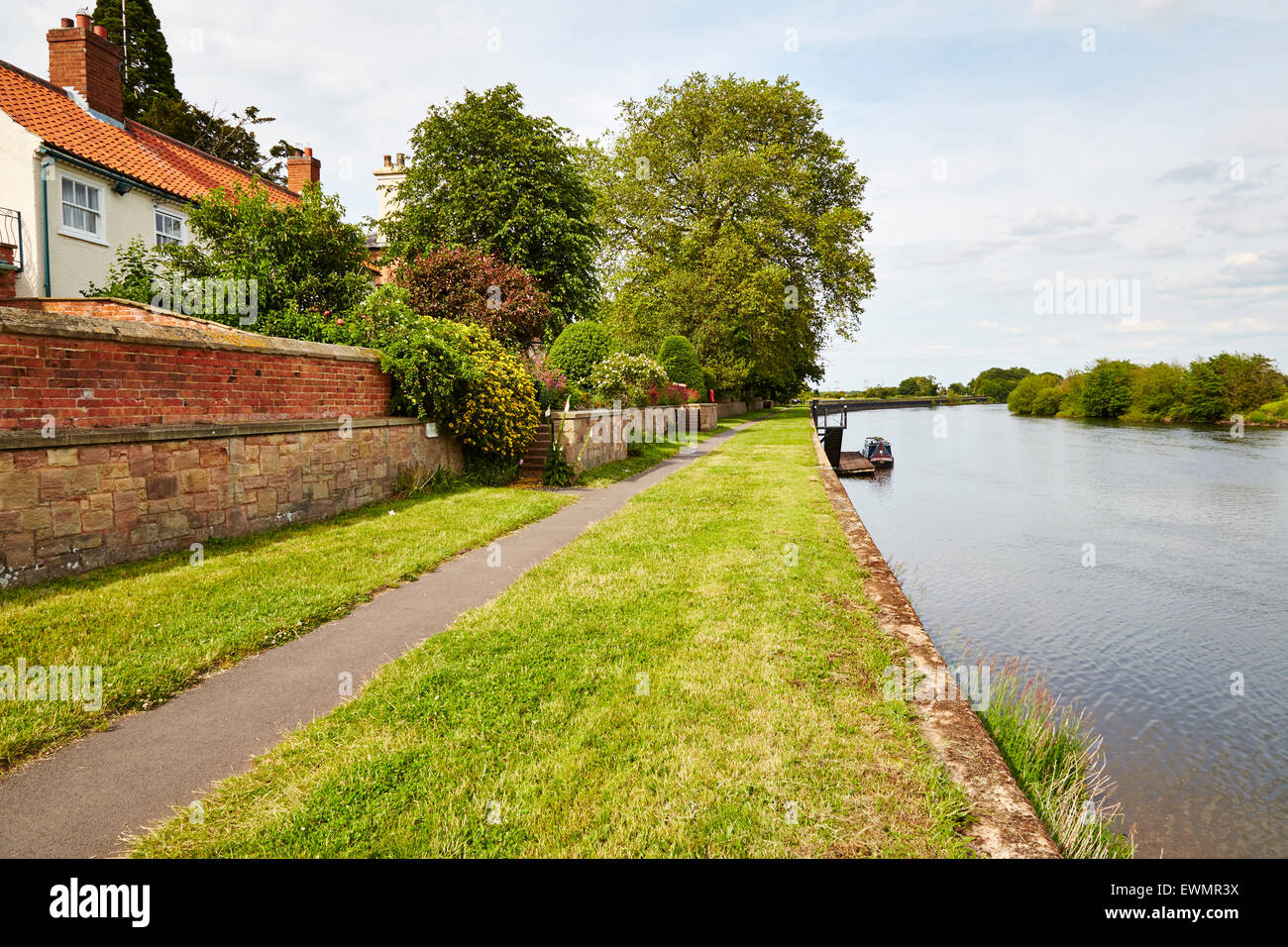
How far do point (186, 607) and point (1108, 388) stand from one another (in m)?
79.1

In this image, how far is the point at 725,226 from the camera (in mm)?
32281

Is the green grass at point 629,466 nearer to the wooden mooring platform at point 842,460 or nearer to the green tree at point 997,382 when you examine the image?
the wooden mooring platform at point 842,460

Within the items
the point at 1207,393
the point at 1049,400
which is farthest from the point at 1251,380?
the point at 1049,400

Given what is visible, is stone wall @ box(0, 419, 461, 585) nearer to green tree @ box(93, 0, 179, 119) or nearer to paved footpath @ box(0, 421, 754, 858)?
paved footpath @ box(0, 421, 754, 858)

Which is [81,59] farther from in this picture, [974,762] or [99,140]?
[974,762]

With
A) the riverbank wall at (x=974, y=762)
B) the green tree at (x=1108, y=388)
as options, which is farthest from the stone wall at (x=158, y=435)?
the green tree at (x=1108, y=388)

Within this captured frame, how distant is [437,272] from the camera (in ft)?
54.3

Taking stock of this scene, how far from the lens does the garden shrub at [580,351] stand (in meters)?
17.3

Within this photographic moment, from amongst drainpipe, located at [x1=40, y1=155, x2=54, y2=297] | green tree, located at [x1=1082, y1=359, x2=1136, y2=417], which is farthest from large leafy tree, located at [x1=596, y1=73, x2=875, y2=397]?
green tree, located at [x1=1082, y1=359, x2=1136, y2=417]

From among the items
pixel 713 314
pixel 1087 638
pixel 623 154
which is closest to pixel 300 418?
pixel 1087 638

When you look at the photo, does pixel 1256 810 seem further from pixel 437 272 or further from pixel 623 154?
pixel 623 154
